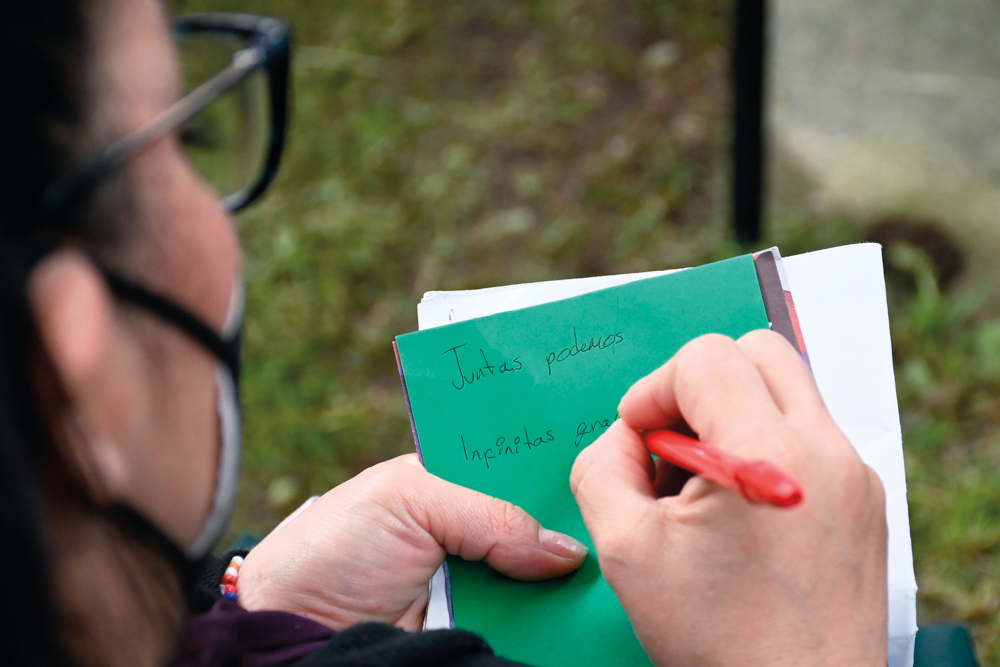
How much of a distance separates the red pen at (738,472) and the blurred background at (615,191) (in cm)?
117

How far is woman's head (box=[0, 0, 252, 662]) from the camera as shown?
0.47 m

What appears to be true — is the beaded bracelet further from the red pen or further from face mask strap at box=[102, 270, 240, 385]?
the red pen

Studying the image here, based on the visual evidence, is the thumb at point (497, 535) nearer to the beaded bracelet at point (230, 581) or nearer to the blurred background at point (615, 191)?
the beaded bracelet at point (230, 581)

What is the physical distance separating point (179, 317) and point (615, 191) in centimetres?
193

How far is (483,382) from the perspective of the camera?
0.92m

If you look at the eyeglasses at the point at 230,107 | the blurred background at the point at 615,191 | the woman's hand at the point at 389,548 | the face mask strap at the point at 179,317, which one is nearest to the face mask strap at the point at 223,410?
the face mask strap at the point at 179,317

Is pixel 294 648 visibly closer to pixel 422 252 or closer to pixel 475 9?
pixel 422 252

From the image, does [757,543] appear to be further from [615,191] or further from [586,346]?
[615,191]

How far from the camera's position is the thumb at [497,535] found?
34.3 inches

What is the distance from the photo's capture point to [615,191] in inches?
94.3

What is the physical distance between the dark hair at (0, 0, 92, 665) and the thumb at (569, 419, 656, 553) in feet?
1.47

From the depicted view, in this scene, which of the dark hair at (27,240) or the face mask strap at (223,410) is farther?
the face mask strap at (223,410)

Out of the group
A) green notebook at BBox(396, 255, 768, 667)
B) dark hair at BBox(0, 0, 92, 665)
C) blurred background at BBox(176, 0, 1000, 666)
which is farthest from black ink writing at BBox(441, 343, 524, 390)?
blurred background at BBox(176, 0, 1000, 666)

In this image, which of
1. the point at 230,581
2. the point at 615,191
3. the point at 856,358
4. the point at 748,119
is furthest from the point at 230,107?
the point at 615,191
